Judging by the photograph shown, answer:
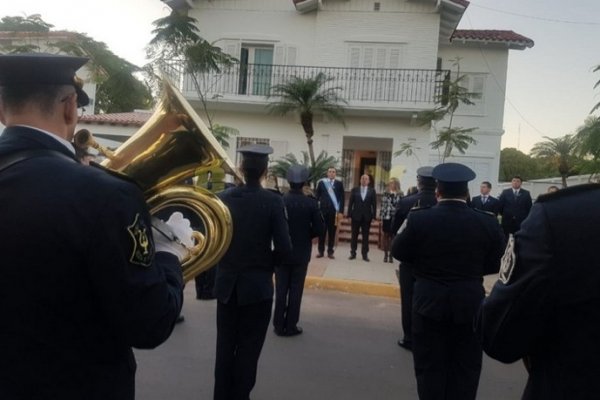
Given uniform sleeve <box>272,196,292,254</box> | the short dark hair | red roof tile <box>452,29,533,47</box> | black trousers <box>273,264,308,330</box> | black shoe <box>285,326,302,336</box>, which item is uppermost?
red roof tile <box>452,29,533,47</box>

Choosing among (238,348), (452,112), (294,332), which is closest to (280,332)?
(294,332)

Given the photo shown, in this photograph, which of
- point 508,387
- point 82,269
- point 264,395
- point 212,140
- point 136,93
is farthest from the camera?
point 136,93

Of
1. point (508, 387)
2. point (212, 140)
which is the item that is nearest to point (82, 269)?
point (212, 140)

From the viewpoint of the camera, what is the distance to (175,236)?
1.83 metres

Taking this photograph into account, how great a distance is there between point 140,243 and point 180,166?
59cm

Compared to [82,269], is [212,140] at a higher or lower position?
higher

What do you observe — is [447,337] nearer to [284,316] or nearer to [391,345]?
[391,345]

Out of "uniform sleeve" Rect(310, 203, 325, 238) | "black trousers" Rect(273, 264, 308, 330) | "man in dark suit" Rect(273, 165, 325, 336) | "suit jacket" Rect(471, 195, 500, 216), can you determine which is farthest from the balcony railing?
"black trousers" Rect(273, 264, 308, 330)

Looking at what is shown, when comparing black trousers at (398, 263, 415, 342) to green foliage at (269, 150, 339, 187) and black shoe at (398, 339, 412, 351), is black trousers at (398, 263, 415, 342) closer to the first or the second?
black shoe at (398, 339, 412, 351)

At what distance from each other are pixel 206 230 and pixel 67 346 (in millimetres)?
779

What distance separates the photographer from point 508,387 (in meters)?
4.50

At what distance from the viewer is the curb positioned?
8.02 m

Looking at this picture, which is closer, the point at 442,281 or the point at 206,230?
the point at 206,230

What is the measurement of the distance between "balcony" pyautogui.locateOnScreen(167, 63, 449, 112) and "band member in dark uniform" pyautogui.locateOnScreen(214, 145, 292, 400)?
1223 centimetres
